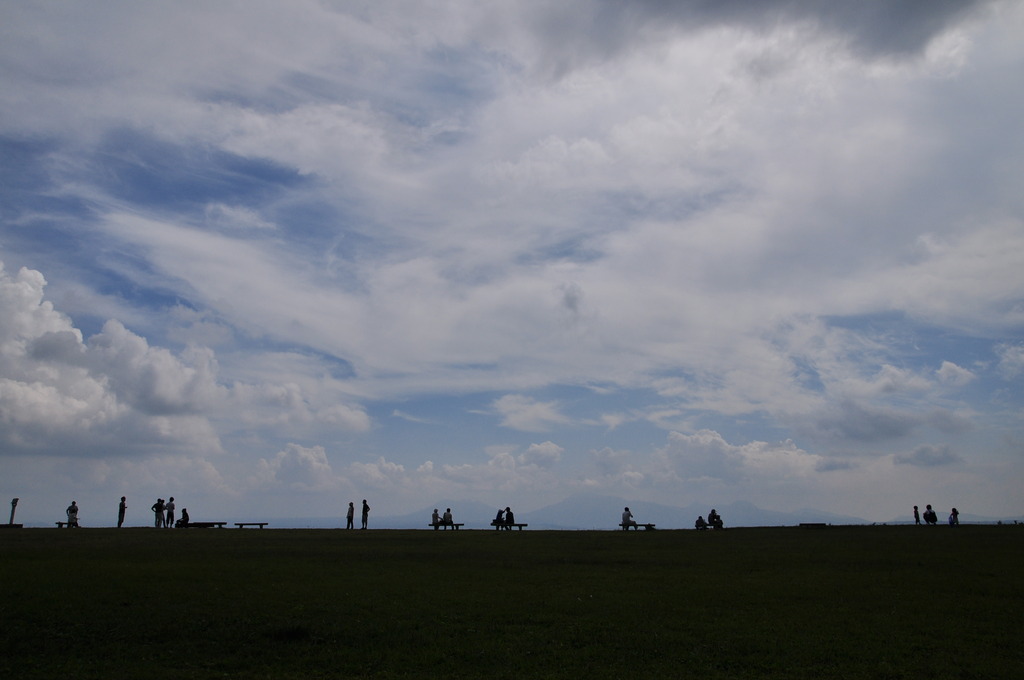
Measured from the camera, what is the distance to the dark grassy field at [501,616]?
13.5m

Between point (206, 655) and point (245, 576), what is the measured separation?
824 cm

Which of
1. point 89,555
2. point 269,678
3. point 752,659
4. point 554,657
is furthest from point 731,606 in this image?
point 89,555

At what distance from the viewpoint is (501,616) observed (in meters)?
17.2

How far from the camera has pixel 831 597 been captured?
1953cm

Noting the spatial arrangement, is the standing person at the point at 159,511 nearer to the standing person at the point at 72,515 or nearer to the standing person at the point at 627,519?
the standing person at the point at 72,515

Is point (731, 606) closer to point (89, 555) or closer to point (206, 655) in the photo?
point (206, 655)

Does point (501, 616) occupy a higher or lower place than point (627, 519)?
lower

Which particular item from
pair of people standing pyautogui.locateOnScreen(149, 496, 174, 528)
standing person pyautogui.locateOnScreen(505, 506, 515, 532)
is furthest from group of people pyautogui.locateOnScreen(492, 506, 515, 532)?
pair of people standing pyautogui.locateOnScreen(149, 496, 174, 528)

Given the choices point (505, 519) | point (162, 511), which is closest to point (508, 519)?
point (505, 519)

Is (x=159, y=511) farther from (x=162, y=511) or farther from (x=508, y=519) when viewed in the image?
(x=508, y=519)

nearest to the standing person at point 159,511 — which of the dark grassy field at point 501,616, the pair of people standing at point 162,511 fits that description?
the pair of people standing at point 162,511

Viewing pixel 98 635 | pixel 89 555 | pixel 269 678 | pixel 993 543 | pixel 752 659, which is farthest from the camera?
pixel 993 543

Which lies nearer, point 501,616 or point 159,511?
point 501,616

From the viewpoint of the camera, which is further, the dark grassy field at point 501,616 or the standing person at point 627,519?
the standing person at point 627,519
